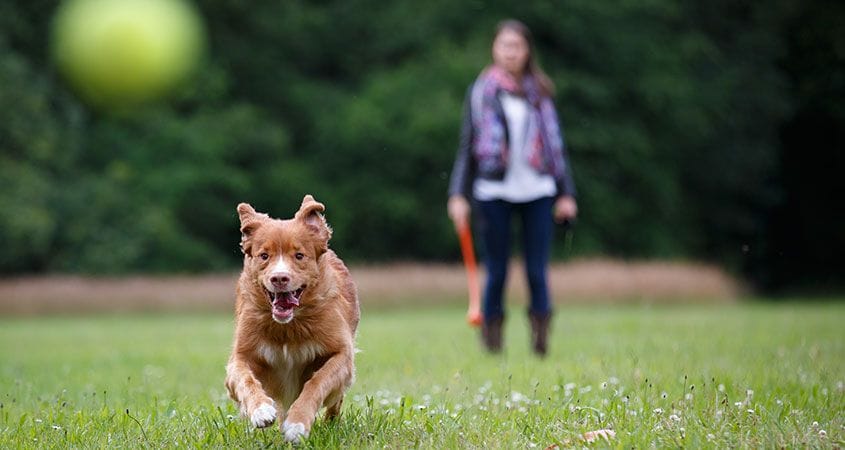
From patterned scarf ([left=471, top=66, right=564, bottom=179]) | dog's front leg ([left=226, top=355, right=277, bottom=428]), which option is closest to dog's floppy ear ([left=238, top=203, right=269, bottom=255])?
dog's front leg ([left=226, top=355, right=277, bottom=428])

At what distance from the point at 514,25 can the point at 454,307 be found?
14.2 meters

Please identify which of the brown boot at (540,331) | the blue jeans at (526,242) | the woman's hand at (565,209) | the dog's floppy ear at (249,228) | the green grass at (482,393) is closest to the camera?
the green grass at (482,393)

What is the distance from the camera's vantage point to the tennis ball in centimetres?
2295

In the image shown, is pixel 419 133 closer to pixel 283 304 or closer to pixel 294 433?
pixel 283 304

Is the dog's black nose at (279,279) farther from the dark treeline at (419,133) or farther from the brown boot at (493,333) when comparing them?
the dark treeline at (419,133)

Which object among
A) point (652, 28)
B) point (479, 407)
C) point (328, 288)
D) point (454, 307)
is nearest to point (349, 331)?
point (328, 288)

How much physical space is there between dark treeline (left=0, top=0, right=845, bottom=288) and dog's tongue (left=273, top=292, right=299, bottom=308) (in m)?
21.2

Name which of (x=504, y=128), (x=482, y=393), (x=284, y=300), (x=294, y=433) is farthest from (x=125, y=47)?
(x=294, y=433)

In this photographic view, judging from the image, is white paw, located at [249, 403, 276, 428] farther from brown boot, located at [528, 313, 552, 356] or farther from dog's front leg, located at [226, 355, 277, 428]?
brown boot, located at [528, 313, 552, 356]

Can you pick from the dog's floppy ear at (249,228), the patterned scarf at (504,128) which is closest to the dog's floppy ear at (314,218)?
the dog's floppy ear at (249,228)

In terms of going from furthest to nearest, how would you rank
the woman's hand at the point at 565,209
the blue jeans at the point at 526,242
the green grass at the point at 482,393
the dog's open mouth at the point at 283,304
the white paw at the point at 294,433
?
the woman's hand at the point at 565,209 → the blue jeans at the point at 526,242 → the dog's open mouth at the point at 283,304 → the green grass at the point at 482,393 → the white paw at the point at 294,433

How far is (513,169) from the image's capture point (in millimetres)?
8531

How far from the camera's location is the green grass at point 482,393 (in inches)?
177

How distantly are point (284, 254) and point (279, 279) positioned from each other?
0.59 ft
